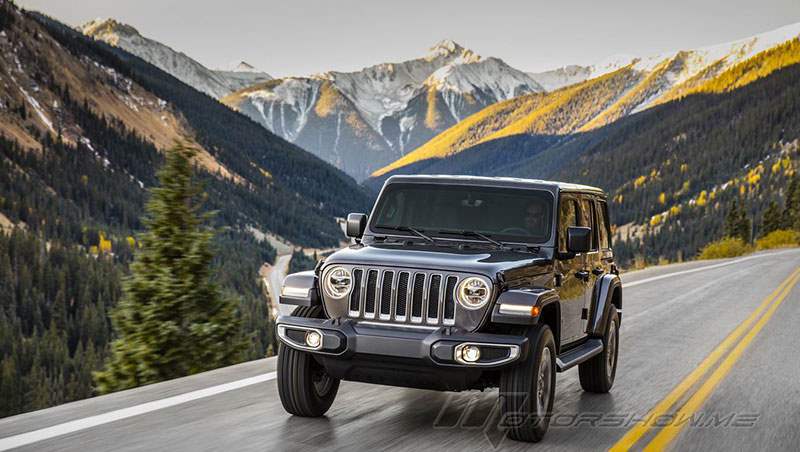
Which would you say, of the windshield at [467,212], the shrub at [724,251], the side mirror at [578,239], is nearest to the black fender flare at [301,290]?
the windshield at [467,212]

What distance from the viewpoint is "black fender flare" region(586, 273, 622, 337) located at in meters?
7.55

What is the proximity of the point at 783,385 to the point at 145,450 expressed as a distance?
670 cm

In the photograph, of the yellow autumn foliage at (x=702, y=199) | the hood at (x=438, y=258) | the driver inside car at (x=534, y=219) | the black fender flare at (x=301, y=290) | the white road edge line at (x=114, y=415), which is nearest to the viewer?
the white road edge line at (x=114, y=415)

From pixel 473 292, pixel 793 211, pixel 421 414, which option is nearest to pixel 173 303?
pixel 421 414

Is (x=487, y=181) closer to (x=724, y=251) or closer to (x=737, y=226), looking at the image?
(x=724, y=251)

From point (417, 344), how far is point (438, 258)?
708 millimetres

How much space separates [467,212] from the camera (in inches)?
274

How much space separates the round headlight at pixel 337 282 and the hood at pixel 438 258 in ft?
0.24

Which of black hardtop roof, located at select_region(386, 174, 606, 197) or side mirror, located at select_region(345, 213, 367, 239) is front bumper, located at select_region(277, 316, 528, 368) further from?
black hardtop roof, located at select_region(386, 174, 606, 197)

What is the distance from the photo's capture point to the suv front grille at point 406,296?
5.46m

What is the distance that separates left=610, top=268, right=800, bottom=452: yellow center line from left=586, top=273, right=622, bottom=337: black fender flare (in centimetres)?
85

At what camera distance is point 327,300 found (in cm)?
573

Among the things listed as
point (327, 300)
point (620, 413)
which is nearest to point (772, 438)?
point (620, 413)

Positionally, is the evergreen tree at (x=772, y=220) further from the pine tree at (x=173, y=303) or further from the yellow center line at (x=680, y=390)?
the pine tree at (x=173, y=303)
